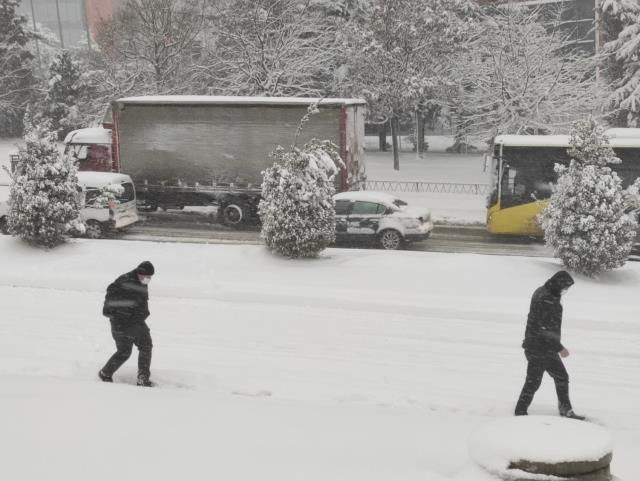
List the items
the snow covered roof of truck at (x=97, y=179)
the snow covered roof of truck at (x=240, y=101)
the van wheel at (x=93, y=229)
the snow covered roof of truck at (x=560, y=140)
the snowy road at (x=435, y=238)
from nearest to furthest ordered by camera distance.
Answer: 1. the snow covered roof of truck at (x=560, y=140)
2. the snowy road at (x=435, y=238)
3. the van wheel at (x=93, y=229)
4. the snow covered roof of truck at (x=97, y=179)
5. the snow covered roof of truck at (x=240, y=101)

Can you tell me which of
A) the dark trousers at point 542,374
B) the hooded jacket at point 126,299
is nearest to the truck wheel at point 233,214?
the hooded jacket at point 126,299

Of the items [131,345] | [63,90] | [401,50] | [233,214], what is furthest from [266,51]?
[131,345]

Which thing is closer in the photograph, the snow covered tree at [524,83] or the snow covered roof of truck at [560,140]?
the snow covered roof of truck at [560,140]

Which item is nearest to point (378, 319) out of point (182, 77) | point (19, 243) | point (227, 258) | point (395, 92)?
point (227, 258)

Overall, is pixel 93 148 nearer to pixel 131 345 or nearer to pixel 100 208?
pixel 100 208

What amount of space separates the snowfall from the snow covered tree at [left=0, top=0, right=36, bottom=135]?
35.1m

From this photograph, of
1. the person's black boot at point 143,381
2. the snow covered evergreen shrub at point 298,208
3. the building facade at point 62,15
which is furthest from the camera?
the building facade at point 62,15

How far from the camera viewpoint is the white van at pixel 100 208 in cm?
2098

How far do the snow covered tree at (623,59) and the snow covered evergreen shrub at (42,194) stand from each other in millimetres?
23980

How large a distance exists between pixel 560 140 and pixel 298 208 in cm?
856

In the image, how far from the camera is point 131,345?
9.21m

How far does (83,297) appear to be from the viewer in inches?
568

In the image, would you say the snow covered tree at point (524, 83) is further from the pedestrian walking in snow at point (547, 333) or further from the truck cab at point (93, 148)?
the pedestrian walking in snow at point (547, 333)

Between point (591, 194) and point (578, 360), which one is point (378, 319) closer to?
point (578, 360)
